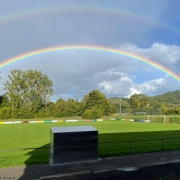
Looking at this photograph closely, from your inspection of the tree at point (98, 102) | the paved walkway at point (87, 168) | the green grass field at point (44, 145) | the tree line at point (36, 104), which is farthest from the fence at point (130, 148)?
the tree at point (98, 102)

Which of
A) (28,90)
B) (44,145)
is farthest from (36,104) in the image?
(44,145)

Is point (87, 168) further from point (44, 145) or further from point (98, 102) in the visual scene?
point (98, 102)

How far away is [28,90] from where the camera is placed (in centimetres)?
9144

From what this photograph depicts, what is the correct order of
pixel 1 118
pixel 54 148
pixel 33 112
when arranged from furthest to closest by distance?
pixel 33 112
pixel 1 118
pixel 54 148

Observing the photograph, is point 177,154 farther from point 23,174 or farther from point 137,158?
point 23,174

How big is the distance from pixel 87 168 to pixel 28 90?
84827 mm

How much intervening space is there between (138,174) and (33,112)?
8031 cm

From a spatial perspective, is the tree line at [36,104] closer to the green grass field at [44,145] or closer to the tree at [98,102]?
the tree at [98,102]

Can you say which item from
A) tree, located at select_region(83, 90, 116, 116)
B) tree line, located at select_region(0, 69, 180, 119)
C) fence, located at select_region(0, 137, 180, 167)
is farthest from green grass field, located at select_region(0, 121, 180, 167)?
tree, located at select_region(83, 90, 116, 116)

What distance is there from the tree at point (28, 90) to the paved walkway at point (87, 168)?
79.9 m

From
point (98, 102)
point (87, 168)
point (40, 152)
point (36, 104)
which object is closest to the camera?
point (87, 168)

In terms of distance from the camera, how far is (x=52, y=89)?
317 feet

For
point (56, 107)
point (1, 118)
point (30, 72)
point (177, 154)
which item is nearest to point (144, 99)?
point (56, 107)

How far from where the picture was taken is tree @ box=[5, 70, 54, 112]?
289ft
